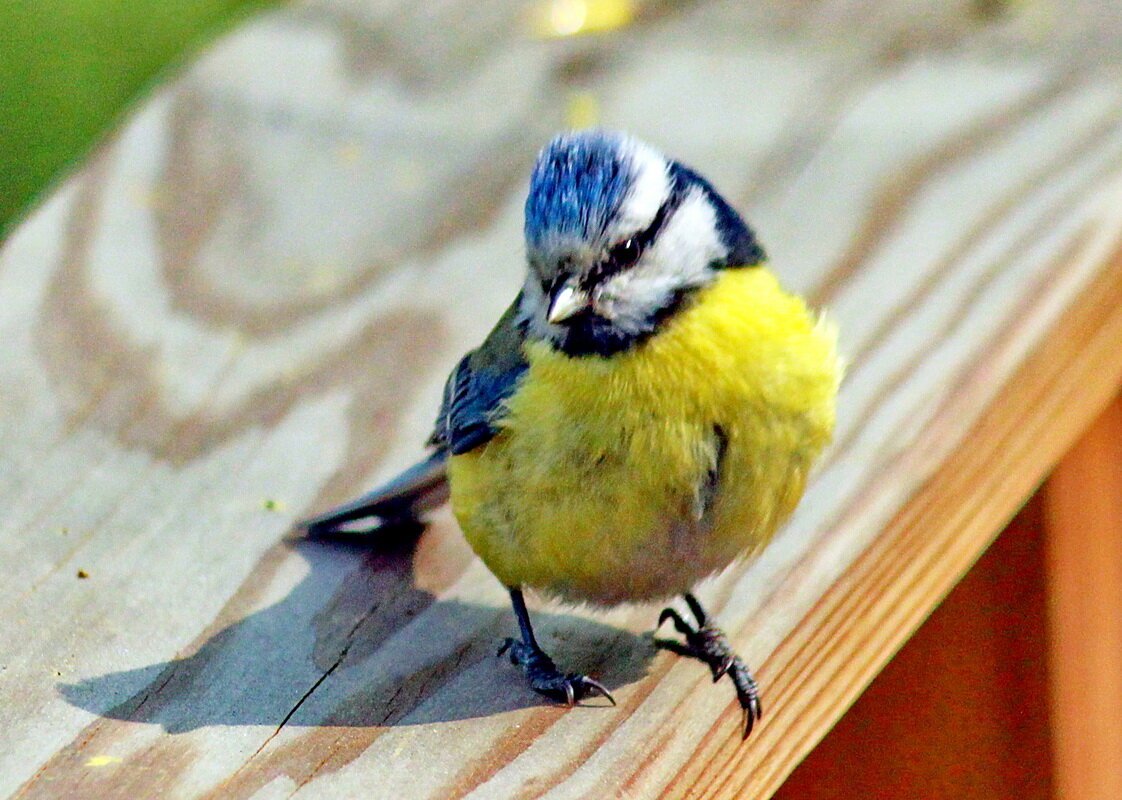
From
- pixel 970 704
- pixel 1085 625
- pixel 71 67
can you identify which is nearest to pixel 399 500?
pixel 970 704

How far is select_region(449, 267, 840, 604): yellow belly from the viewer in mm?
1684

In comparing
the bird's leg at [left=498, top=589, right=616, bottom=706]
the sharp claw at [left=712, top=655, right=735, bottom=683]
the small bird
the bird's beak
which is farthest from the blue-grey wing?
the sharp claw at [left=712, top=655, right=735, bottom=683]

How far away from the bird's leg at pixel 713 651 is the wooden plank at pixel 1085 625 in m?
0.55

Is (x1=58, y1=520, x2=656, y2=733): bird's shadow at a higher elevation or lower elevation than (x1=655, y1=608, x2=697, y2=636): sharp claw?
higher

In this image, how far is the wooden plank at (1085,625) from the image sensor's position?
2045 mm

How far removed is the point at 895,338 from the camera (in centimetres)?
212

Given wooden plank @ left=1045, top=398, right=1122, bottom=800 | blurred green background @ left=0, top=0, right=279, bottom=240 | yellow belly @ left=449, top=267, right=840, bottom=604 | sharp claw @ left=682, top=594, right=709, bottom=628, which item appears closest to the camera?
yellow belly @ left=449, top=267, right=840, bottom=604

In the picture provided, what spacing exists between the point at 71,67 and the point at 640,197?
314cm

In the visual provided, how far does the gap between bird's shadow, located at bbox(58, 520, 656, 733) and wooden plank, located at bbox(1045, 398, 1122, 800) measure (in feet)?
2.03

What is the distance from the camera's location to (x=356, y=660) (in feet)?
5.46

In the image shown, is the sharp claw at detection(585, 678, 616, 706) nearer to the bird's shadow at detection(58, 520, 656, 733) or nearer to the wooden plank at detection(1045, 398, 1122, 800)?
the bird's shadow at detection(58, 520, 656, 733)

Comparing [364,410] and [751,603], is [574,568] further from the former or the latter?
[364,410]

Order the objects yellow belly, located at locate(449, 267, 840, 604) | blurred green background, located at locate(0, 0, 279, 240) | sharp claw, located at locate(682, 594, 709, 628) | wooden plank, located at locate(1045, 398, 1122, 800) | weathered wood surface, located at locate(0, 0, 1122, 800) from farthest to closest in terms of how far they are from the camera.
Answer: blurred green background, located at locate(0, 0, 279, 240), wooden plank, located at locate(1045, 398, 1122, 800), sharp claw, located at locate(682, 594, 709, 628), yellow belly, located at locate(449, 267, 840, 604), weathered wood surface, located at locate(0, 0, 1122, 800)

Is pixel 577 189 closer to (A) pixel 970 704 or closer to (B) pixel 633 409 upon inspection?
(B) pixel 633 409
